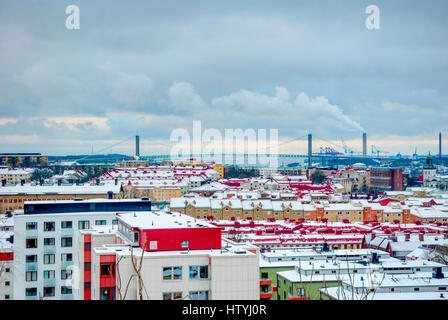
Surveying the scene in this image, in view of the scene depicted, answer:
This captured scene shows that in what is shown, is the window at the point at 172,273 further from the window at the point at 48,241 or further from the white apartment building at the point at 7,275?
the white apartment building at the point at 7,275

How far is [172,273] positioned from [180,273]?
0.12ft

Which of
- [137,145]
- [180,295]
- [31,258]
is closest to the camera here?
[180,295]

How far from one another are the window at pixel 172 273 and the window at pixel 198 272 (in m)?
0.05

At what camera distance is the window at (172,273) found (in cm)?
227

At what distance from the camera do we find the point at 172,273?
228 cm

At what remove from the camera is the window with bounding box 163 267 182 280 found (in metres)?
2.27

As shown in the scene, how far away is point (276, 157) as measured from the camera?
1216 inches

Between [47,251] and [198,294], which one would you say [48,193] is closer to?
[47,251]

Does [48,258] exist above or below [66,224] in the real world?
below

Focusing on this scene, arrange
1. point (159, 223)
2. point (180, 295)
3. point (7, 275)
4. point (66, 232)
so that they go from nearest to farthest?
point (180, 295) → point (159, 223) → point (66, 232) → point (7, 275)

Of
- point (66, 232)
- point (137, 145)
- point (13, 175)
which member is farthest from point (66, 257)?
point (137, 145)

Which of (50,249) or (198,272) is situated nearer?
(198,272)
